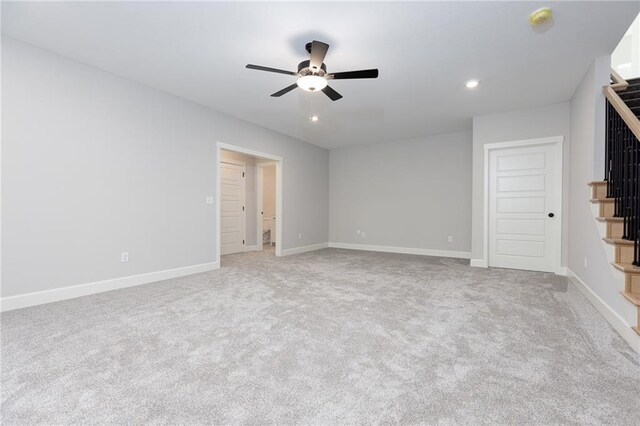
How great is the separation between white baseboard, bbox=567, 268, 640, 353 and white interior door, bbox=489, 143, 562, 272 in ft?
3.54

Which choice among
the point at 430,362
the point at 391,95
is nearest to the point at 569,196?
the point at 391,95

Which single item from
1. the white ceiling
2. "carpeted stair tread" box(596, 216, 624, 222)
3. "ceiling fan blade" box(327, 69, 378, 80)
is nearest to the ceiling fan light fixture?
"ceiling fan blade" box(327, 69, 378, 80)

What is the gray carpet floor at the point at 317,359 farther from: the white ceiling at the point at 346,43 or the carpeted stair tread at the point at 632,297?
the white ceiling at the point at 346,43

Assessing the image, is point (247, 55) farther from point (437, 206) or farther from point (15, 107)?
point (437, 206)

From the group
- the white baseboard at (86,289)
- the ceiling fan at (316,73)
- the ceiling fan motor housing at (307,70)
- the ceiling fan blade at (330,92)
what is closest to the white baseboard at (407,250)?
the white baseboard at (86,289)

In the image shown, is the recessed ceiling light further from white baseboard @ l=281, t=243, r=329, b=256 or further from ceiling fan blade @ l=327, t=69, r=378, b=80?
white baseboard @ l=281, t=243, r=329, b=256

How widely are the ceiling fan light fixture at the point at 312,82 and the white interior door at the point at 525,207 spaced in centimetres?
357

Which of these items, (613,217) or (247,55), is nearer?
(613,217)

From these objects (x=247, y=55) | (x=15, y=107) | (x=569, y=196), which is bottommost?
(x=569, y=196)

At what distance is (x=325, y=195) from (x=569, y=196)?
4.90 m

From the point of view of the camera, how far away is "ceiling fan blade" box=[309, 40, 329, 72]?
2.47 metres

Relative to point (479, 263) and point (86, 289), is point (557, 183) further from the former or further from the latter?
point (86, 289)

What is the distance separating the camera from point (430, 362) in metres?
1.88

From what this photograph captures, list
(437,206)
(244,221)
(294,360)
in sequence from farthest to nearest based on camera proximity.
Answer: (244,221) < (437,206) < (294,360)
